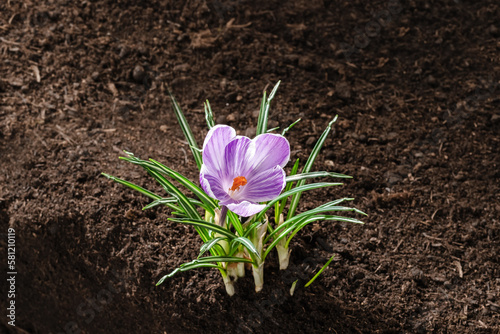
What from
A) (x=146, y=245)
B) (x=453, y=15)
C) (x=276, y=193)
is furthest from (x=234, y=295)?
(x=453, y=15)

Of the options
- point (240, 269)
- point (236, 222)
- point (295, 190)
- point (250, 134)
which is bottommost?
point (240, 269)

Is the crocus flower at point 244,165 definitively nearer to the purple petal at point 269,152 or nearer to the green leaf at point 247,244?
the purple petal at point 269,152

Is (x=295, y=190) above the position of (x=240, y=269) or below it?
above

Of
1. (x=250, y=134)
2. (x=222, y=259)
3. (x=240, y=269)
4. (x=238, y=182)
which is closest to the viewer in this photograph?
(x=238, y=182)

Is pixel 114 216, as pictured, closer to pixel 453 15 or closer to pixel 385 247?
pixel 385 247

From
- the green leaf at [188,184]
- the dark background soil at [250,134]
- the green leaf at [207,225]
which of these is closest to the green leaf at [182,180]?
the green leaf at [188,184]

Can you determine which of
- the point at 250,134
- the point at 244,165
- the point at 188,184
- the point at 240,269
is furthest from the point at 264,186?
the point at 250,134

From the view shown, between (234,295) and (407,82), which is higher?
(407,82)

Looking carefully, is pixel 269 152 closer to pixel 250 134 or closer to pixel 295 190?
pixel 295 190

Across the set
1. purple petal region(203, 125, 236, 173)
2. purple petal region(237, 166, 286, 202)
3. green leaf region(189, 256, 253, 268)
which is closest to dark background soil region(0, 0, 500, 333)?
green leaf region(189, 256, 253, 268)
